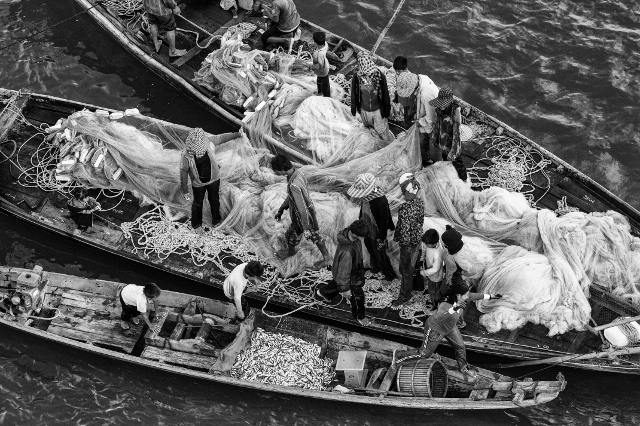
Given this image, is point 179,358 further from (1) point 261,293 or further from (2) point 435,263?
(2) point 435,263

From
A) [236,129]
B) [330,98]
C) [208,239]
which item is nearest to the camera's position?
[208,239]

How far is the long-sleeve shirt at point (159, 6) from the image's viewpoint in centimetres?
1472

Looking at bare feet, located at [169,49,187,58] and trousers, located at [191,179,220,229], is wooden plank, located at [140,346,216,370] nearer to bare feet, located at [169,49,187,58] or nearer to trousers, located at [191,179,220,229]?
trousers, located at [191,179,220,229]

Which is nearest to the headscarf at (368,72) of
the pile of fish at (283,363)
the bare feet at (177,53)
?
the pile of fish at (283,363)

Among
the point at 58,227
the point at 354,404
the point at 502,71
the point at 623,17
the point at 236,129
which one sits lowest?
the point at 354,404

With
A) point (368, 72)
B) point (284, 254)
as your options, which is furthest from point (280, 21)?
point (284, 254)

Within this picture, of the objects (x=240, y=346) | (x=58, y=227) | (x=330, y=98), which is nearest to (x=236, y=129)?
Answer: (x=330, y=98)

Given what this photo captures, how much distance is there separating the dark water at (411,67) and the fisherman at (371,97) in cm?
350

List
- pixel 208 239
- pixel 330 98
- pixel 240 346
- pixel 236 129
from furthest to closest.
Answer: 1. pixel 236 129
2. pixel 330 98
3. pixel 208 239
4. pixel 240 346

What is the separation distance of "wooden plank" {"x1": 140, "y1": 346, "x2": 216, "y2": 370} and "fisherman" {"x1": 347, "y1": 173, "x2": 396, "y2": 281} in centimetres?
268

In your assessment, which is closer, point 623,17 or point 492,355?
point 492,355

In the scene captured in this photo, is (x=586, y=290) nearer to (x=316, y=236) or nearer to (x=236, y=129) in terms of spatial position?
(x=316, y=236)

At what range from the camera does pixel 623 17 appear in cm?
1684

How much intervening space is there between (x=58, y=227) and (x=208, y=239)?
7.89ft
